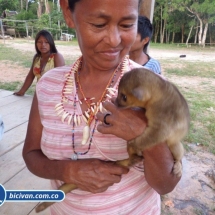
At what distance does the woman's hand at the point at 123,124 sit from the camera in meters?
1.14

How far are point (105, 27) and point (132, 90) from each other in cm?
33

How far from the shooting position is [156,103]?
132cm

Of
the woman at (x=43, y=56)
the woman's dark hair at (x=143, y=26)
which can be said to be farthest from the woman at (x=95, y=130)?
the woman at (x=43, y=56)

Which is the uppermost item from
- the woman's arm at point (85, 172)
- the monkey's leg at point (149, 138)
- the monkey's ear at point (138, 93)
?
the monkey's ear at point (138, 93)

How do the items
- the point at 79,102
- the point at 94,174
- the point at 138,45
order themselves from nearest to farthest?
1. the point at 94,174
2. the point at 79,102
3. the point at 138,45

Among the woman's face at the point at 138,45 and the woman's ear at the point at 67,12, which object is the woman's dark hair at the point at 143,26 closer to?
the woman's face at the point at 138,45

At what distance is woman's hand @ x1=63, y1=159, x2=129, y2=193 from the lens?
4.06ft

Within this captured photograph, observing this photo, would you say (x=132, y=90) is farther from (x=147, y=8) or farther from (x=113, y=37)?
(x=147, y=8)

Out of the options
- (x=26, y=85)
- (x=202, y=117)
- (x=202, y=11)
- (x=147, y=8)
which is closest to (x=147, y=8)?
(x=147, y=8)

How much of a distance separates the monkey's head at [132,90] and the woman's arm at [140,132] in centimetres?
10

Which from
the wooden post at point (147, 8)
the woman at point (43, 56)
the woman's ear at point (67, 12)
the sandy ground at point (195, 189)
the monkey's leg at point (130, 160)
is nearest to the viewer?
the monkey's leg at point (130, 160)

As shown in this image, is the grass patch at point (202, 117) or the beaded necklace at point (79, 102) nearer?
the beaded necklace at point (79, 102)

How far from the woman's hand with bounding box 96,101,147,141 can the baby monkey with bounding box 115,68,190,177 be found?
0.31 ft

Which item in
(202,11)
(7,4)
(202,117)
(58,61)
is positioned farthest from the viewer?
(7,4)
